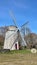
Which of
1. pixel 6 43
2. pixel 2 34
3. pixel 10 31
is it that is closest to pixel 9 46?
pixel 6 43

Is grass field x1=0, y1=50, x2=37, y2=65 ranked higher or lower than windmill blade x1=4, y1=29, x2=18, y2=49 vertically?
lower

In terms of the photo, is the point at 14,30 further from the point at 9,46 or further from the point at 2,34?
the point at 2,34

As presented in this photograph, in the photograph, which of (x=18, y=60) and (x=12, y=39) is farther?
(x=12, y=39)

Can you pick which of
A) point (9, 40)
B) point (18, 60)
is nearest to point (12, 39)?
point (9, 40)

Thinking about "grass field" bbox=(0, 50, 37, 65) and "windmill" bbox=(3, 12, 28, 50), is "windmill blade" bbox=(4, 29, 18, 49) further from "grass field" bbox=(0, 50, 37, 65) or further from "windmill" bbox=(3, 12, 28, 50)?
"grass field" bbox=(0, 50, 37, 65)

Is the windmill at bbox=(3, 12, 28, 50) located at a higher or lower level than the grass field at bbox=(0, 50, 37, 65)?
higher

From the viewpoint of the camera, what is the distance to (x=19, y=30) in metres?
54.8

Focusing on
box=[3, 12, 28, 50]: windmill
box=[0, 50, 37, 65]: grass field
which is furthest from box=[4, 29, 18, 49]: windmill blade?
box=[0, 50, 37, 65]: grass field

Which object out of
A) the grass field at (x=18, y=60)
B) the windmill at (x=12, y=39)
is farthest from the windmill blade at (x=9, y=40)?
the grass field at (x=18, y=60)

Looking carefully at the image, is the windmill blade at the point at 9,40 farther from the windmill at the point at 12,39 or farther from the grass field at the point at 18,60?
the grass field at the point at 18,60

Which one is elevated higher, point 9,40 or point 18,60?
point 9,40

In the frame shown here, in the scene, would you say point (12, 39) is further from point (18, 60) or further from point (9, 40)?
point (18, 60)

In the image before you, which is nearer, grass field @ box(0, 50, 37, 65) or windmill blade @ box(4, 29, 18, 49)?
grass field @ box(0, 50, 37, 65)

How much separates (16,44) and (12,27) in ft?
17.1
